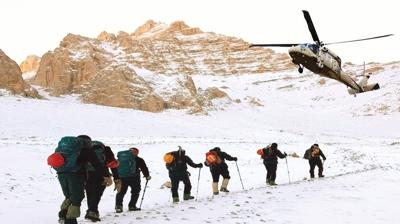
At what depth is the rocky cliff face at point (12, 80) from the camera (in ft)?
260

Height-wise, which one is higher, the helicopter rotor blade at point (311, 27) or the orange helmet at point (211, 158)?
the helicopter rotor blade at point (311, 27)

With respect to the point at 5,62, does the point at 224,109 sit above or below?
below

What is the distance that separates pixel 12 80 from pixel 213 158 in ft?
241

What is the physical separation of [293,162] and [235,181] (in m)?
8.97

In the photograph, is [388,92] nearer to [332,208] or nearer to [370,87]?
[370,87]

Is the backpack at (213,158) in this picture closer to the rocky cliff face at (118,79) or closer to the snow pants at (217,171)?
the snow pants at (217,171)

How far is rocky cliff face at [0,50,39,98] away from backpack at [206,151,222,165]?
70.4 meters

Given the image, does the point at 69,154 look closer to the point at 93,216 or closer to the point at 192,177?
the point at 93,216

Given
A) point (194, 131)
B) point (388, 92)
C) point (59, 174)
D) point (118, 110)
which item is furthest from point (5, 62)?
point (388, 92)

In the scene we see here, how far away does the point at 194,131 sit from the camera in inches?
2343

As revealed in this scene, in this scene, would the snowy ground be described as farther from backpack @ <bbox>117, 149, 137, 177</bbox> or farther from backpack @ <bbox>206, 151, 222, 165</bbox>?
backpack @ <bbox>206, 151, 222, 165</bbox>

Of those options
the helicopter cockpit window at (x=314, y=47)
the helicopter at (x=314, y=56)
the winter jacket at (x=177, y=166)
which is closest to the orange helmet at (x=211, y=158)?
the winter jacket at (x=177, y=166)

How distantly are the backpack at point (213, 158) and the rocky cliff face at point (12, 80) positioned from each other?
231 ft

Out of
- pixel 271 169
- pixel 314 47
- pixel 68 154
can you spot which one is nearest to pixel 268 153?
pixel 271 169
